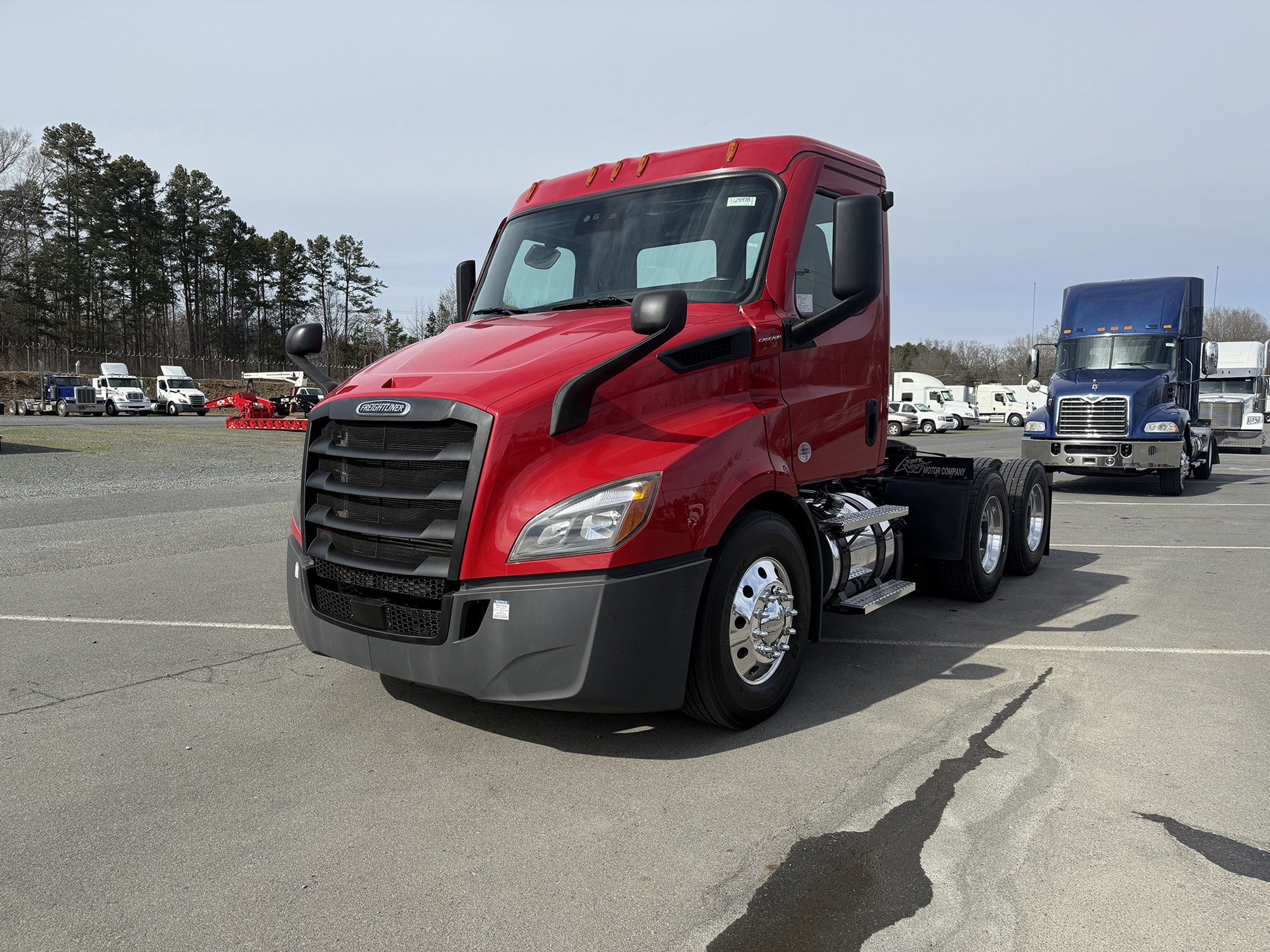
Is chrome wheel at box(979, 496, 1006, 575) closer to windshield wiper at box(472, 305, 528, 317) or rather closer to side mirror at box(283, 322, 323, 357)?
windshield wiper at box(472, 305, 528, 317)

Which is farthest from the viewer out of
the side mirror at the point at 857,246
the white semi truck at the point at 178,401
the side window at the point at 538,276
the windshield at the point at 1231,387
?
the white semi truck at the point at 178,401

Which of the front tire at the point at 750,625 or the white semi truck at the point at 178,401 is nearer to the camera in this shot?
the front tire at the point at 750,625

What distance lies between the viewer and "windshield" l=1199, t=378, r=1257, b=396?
27.9m

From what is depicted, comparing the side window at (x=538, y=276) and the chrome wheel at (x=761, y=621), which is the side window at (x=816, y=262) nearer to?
the side window at (x=538, y=276)

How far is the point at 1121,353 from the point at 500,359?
1526 centimetres

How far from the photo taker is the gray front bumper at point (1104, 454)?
1493 centimetres

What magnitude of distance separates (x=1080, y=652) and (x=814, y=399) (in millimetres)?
2340

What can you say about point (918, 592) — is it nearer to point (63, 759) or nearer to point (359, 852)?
point (359, 852)

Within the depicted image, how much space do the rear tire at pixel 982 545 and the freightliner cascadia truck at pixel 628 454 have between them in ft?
4.31

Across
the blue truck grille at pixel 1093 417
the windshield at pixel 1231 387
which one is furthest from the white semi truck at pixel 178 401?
the blue truck grille at pixel 1093 417

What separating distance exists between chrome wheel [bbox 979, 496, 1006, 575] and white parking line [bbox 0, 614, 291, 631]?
4.94 meters

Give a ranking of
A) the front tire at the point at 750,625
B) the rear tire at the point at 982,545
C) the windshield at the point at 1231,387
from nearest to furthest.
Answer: the front tire at the point at 750,625 → the rear tire at the point at 982,545 → the windshield at the point at 1231,387

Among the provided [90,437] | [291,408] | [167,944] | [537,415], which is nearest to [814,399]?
[537,415]

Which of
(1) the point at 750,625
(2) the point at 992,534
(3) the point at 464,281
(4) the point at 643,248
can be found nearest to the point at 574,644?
(1) the point at 750,625
